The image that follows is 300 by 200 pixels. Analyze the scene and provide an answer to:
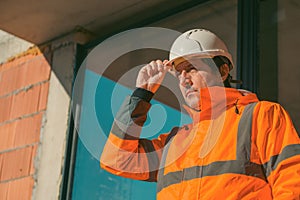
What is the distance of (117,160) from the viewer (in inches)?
108

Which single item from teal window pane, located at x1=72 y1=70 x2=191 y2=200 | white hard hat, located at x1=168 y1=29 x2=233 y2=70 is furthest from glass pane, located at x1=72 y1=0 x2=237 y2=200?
white hard hat, located at x1=168 y1=29 x2=233 y2=70

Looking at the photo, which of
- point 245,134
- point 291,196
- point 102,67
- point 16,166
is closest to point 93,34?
point 102,67

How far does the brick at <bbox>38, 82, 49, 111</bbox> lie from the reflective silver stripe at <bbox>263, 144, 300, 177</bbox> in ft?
7.76

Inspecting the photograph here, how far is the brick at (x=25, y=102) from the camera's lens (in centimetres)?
445

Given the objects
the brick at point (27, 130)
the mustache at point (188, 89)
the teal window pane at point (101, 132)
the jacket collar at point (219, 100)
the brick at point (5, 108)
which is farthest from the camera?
the brick at point (5, 108)

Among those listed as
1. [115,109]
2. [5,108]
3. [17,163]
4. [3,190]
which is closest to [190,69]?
[115,109]

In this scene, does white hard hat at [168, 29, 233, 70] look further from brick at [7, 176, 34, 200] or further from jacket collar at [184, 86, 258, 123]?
brick at [7, 176, 34, 200]

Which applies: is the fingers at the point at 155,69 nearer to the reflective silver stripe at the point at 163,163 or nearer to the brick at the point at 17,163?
the reflective silver stripe at the point at 163,163

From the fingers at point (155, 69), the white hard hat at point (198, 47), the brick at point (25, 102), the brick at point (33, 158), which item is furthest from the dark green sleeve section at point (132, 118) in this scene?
the brick at point (25, 102)

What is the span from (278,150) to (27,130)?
8.06ft

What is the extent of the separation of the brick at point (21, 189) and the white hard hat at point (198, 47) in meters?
1.85

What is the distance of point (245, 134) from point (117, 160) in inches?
24.7

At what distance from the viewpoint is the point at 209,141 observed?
7.91 ft

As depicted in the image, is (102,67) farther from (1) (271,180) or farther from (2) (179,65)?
(1) (271,180)
